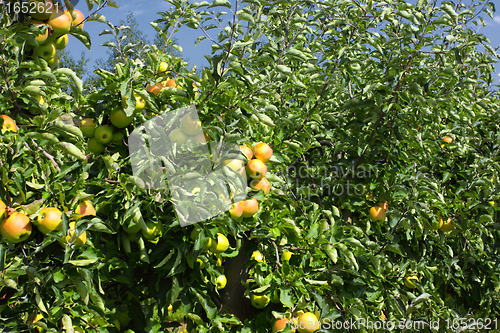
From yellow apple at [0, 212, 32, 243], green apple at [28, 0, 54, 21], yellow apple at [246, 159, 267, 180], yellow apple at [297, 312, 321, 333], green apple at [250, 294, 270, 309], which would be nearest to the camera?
yellow apple at [0, 212, 32, 243]

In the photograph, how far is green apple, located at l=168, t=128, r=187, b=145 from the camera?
1.70 meters

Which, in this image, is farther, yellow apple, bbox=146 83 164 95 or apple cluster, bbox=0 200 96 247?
yellow apple, bbox=146 83 164 95

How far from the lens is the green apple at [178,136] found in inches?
66.7

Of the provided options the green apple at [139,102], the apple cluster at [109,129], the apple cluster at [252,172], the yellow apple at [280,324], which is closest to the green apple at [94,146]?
the apple cluster at [109,129]

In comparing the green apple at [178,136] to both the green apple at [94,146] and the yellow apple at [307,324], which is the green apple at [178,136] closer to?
the green apple at [94,146]

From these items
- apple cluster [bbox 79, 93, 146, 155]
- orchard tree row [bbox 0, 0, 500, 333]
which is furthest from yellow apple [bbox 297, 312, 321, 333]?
apple cluster [bbox 79, 93, 146, 155]

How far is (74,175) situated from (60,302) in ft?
1.74

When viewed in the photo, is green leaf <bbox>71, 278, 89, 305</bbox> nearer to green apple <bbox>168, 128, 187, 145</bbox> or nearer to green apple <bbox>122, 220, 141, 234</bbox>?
green apple <bbox>122, 220, 141, 234</bbox>

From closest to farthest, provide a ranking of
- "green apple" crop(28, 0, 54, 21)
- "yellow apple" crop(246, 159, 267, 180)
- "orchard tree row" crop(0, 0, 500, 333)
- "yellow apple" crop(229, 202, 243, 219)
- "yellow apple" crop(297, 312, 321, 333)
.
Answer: "orchard tree row" crop(0, 0, 500, 333) → "green apple" crop(28, 0, 54, 21) → "yellow apple" crop(229, 202, 243, 219) → "yellow apple" crop(246, 159, 267, 180) → "yellow apple" crop(297, 312, 321, 333)

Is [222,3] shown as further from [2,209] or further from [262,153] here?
[2,209]

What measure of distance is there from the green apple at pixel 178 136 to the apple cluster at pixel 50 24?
2.10ft

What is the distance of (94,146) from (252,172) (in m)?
0.76

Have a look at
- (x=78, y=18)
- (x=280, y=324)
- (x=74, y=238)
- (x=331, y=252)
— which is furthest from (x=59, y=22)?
(x=280, y=324)

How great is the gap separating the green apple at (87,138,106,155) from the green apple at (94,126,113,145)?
0.11 feet
